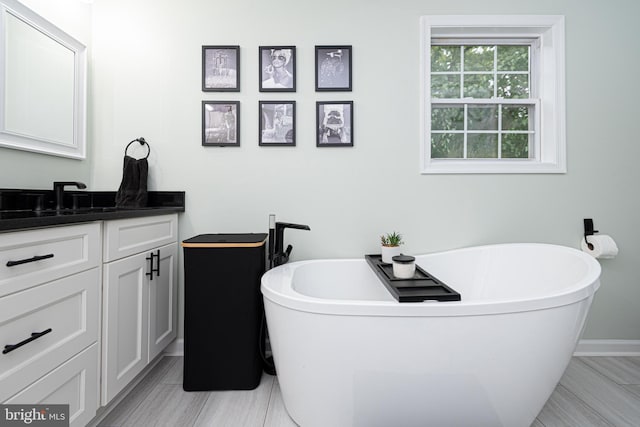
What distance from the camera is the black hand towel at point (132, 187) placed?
1888 mm

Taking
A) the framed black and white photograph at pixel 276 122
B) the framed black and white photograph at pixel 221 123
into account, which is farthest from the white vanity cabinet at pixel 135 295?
the framed black and white photograph at pixel 276 122

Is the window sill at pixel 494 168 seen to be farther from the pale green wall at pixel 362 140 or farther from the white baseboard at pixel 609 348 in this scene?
the white baseboard at pixel 609 348

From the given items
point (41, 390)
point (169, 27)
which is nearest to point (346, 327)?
point (41, 390)

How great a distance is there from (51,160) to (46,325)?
1136mm

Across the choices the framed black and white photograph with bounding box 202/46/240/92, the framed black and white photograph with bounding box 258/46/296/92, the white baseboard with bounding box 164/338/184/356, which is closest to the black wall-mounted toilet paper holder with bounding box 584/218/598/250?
the framed black and white photograph with bounding box 258/46/296/92

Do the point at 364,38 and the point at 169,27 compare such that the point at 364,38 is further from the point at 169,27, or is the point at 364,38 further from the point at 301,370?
the point at 301,370

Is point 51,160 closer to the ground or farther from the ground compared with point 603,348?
farther from the ground

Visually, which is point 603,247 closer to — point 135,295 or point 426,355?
point 426,355

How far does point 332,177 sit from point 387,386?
1.28m

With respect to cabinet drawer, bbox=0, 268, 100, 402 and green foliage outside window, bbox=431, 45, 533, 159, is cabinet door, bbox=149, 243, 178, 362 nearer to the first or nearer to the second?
cabinet drawer, bbox=0, 268, 100, 402

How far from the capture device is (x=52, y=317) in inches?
40.8

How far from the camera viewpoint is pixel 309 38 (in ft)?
6.52

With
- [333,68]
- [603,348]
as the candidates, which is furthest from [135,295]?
[603,348]

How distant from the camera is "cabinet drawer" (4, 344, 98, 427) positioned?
0.96m
